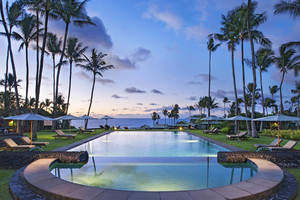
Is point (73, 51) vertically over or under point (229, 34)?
under

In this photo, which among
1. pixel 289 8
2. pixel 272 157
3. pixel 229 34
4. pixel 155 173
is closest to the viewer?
pixel 155 173

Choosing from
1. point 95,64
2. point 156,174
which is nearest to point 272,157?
point 156,174

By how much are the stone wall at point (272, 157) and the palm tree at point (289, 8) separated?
999 centimetres

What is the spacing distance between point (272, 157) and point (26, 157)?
8.76m

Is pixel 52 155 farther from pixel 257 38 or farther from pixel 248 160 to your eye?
pixel 257 38

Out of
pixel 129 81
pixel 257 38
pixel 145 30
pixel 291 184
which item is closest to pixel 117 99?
pixel 129 81

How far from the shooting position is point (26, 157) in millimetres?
6820

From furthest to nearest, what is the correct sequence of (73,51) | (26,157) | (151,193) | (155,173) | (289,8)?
(73,51) < (289,8) < (26,157) < (155,173) < (151,193)

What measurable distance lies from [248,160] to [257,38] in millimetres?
13527

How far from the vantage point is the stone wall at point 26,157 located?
261 inches

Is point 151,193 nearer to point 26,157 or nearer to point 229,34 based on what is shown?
point 26,157

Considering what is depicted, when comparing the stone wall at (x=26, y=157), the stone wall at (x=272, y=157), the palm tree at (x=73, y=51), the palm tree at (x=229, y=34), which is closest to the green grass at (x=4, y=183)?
the stone wall at (x=26, y=157)

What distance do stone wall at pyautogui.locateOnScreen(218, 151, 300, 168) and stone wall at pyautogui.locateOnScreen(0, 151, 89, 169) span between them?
18.5ft

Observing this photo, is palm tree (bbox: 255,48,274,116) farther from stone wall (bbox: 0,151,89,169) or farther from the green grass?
the green grass
